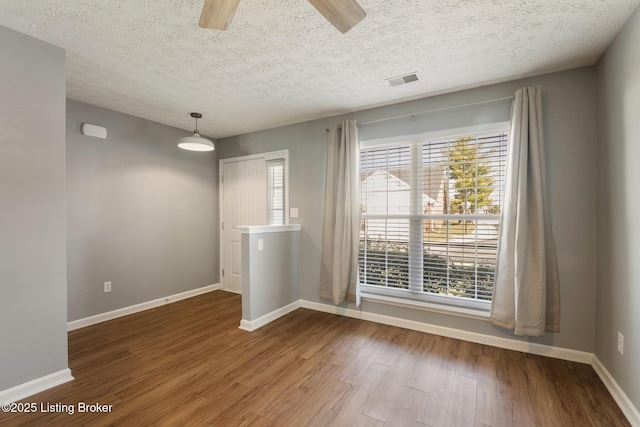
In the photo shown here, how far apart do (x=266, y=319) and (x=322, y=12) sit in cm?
299

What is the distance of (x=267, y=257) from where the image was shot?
131 inches

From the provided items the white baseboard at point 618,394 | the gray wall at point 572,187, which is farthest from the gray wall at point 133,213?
the white baseboard at point 618,394

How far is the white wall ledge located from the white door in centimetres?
70

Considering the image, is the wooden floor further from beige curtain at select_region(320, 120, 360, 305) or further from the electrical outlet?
beige curtain at select_region(320, 120, 360, 305)

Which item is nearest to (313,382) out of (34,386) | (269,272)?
(269,272)

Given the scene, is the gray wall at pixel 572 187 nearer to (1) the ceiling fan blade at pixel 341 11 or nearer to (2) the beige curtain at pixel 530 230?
(2) the beige curtain at pixel 530 230

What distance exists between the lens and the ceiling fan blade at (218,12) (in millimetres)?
1265

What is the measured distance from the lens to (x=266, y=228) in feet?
10.8

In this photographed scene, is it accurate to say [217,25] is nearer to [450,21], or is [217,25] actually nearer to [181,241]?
[450,21]

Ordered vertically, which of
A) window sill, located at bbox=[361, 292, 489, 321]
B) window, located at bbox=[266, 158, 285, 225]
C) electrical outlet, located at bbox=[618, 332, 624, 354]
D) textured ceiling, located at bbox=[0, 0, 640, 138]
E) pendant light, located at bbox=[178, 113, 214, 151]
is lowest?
window sill, located at bbox=[361, 292, 489, 321]

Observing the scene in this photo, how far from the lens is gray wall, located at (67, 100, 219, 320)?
10.3 feet

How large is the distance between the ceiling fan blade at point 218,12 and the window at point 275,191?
2670mm

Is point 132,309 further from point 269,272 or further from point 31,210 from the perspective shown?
point 31,210

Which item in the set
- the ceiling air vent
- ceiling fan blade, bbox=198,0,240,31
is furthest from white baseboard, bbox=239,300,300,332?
the ceiling air vent
